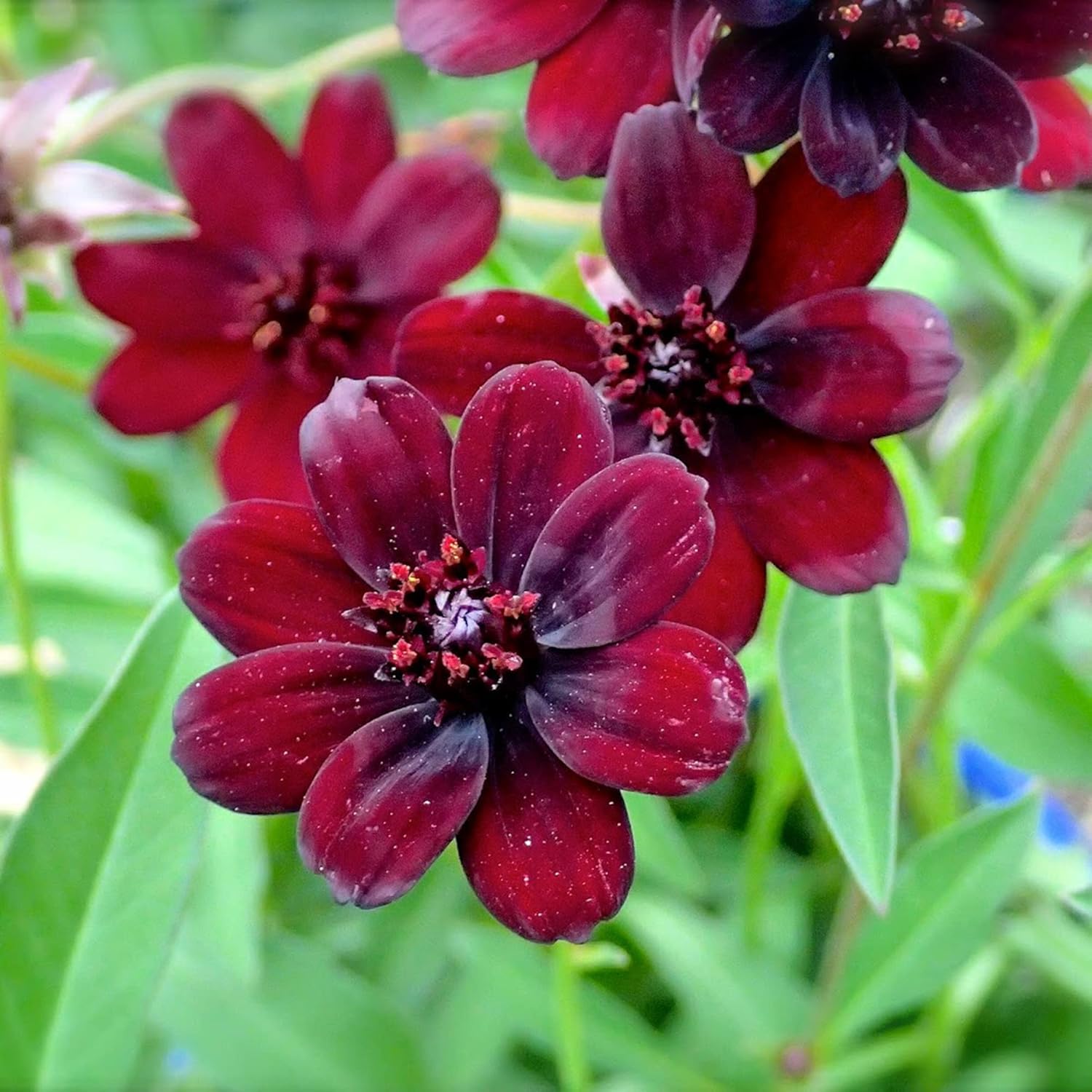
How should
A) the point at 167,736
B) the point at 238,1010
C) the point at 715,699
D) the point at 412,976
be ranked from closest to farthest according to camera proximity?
the point at 715,699, the point at 167,736, the point at 238,1010, the point at 412,976

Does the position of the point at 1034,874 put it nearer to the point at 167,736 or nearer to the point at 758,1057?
the point at 758,1057

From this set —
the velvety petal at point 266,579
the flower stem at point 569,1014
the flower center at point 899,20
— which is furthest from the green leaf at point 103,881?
the flower center at point 899,20

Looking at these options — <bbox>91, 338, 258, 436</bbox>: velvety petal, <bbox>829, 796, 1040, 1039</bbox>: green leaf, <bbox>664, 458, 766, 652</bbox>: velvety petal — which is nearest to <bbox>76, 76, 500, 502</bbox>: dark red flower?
<bbox>91, 338, 258, 436</bbox>: velvety petal

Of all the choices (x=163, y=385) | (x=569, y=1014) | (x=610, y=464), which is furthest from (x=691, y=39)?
(x=569, y=1014)

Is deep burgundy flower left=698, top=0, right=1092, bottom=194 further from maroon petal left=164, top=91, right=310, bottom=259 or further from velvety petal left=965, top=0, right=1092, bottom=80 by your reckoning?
maroon petal left=164, top=91, right=310, bottom=259

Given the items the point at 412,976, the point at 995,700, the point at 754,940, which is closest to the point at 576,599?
the point at 995,700

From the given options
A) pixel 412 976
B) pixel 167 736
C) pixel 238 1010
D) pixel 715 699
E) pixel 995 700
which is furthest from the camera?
pixel 412 976

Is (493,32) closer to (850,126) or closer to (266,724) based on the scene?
(850,126)
